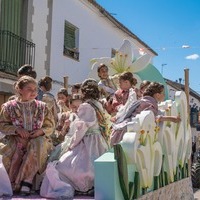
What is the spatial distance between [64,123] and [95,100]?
184 cm

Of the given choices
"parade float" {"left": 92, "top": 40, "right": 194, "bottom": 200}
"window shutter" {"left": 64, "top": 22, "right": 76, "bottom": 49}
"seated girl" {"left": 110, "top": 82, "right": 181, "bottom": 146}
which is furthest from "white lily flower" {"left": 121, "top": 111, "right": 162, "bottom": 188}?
"window shutter" {"left": 64, "top": 22, "right": 76, "bottom": 49}

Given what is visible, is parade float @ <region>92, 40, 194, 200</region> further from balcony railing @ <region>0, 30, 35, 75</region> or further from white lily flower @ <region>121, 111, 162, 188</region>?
balcony railing @ <region>0, 30, 35, 75</region>

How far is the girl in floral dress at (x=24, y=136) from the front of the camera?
174 inches

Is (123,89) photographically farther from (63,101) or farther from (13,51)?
(13,51)

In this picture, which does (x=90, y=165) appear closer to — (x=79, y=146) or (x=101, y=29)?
(x=79, y=146)

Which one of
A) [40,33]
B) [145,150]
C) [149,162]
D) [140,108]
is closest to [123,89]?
[140,108]

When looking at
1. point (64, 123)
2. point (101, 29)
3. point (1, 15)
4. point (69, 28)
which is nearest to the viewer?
point (64, 123)

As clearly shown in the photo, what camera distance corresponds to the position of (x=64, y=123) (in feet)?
21.6

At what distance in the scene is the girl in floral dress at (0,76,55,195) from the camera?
443 cm

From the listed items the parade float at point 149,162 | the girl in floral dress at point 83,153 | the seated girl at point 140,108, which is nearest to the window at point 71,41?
the parade float at point 149,162

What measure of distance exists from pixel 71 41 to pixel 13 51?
12.9ft

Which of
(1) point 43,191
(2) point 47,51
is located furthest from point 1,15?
(1) point 43,191

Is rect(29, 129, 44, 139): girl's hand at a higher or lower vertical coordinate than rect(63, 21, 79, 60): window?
lower

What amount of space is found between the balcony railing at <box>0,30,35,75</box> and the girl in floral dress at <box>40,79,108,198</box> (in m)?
6.87
